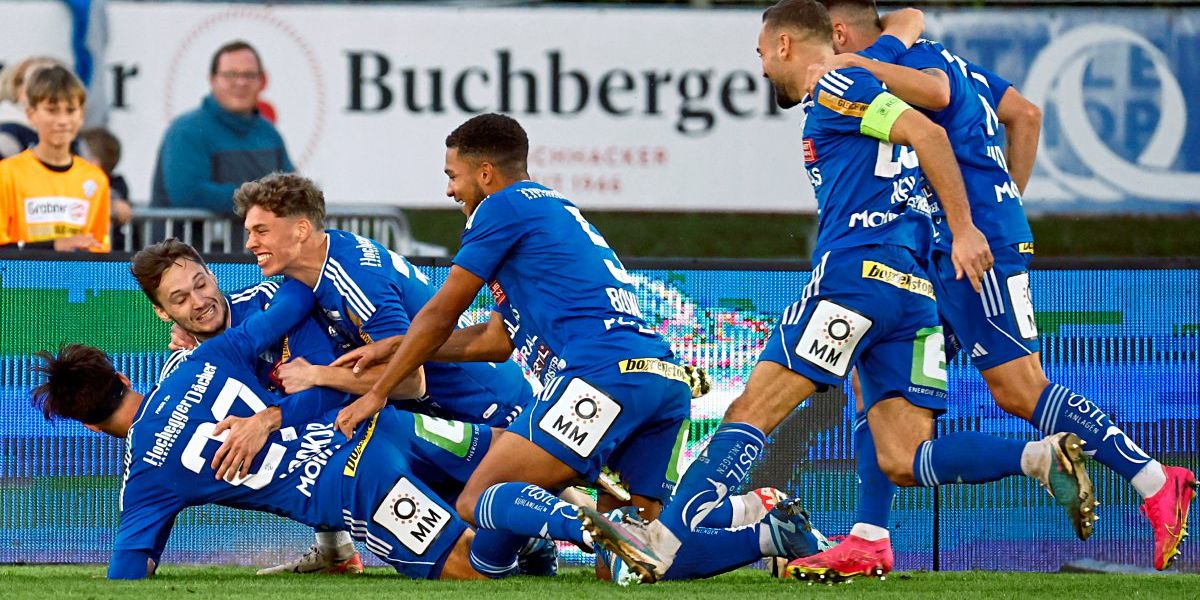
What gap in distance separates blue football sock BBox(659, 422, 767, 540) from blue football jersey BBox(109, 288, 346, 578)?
136cm

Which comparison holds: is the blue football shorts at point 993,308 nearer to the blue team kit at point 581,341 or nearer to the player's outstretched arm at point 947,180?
the player's outstretched arm at point 947,180

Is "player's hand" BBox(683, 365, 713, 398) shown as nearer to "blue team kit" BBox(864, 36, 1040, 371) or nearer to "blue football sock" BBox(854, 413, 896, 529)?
"blue football sock" BBox(854, 413, 896, 529)

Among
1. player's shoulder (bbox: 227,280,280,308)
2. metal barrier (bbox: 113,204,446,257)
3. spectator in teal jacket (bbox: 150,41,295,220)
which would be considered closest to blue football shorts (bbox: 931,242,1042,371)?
player's shoulder (bbox: 227,280,280,308)

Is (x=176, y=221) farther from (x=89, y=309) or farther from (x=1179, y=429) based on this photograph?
(x=1179, y=429)

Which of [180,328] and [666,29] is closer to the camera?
[180,328]

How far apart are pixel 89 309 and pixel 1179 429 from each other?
4.50 m

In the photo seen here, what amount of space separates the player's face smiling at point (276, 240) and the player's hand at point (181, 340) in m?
0.53

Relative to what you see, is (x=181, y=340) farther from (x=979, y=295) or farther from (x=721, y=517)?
(x=979, y=295)

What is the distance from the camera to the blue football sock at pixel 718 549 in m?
5.44

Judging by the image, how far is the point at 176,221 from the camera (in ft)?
36.3

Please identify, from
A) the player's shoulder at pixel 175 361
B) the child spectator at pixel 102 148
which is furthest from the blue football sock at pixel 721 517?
the child spectator at pixel 102 148

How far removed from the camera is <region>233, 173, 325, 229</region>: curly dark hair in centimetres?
654

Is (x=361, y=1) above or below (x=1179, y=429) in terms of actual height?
above

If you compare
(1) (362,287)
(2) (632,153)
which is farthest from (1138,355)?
(2) (632,153)
